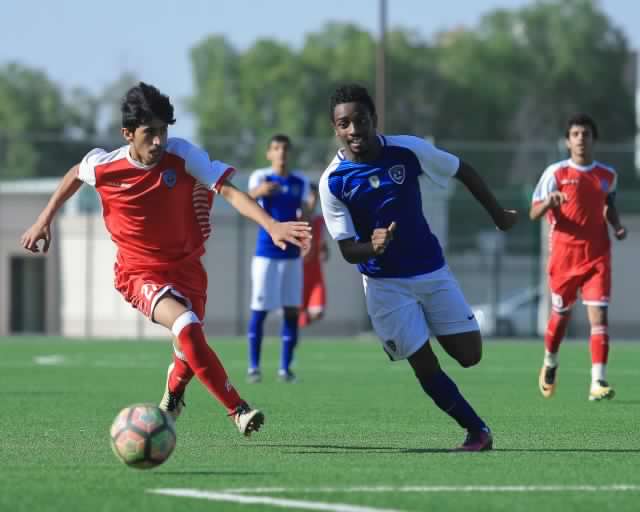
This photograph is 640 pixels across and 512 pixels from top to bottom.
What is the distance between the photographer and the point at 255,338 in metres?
16.0

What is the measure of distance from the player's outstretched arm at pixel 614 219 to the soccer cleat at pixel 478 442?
4.55 m

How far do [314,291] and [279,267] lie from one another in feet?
13.7

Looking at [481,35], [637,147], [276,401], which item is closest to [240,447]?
[276,401]

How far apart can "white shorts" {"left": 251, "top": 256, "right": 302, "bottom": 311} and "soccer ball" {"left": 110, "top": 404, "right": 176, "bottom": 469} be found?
315 inches

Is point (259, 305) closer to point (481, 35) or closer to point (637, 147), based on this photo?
point (637, 147)

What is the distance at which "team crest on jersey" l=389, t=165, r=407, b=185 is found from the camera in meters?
8.82

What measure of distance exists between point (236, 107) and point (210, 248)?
70551mm

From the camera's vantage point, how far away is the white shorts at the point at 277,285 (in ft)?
52.7

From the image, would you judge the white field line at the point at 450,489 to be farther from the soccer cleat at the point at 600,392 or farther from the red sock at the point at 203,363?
the soccer cleat at the point at 600,392

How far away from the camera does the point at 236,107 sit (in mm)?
106250

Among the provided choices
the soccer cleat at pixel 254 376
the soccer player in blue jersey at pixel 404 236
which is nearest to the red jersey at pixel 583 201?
the soccer cleat at pixel 254 376

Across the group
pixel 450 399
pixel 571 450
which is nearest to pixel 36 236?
pixel 450 399

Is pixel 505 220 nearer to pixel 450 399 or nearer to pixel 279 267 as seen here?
pixel 450 399

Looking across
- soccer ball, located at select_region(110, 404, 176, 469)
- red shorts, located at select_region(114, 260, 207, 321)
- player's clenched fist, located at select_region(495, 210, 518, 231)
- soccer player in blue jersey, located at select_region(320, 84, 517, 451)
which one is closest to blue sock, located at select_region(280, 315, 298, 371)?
red shorts, located at select_region(114, 260, 207, 321)
